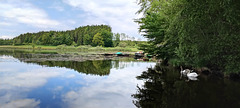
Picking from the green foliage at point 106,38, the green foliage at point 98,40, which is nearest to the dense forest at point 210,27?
the green foliage at point 98,40

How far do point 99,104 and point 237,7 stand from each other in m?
8.78

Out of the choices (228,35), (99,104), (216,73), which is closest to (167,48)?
(216,73)

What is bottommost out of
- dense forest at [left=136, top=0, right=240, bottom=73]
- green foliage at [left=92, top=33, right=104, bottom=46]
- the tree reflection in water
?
the tree reflection in water

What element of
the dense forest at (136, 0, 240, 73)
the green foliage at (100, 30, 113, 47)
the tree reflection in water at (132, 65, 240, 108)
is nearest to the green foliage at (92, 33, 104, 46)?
Answer: the green foliage at (100, 30, 113, 47)

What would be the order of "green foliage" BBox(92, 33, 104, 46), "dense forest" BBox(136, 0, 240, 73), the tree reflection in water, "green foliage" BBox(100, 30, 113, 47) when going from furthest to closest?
"green foliage" BBox(100, 30, 113, 47)
"green foliage" BBox(92, 33, 104, 46)
"dense forest" BBox(136, 0, 240, 73)
the tree reflection in water

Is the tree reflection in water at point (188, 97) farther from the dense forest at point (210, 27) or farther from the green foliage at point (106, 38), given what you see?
the green foliage at point (106, 38)

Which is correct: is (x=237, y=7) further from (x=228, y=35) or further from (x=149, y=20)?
(x=149, y=20)

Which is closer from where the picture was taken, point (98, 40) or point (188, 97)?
point (188, 97)

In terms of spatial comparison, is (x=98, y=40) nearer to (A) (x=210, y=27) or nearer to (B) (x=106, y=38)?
(B) (x=106, y=38)

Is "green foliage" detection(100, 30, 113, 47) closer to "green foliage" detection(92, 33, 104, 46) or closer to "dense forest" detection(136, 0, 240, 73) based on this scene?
"green foliage" detection(92, 33, 104, 46)

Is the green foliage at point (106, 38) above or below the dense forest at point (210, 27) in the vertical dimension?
above

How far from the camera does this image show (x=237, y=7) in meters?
9.17

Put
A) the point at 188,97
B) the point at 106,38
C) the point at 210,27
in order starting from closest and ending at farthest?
the point at 188,97 < the point at 210,27 < the point at 106,38

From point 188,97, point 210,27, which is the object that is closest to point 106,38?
point 210,27
